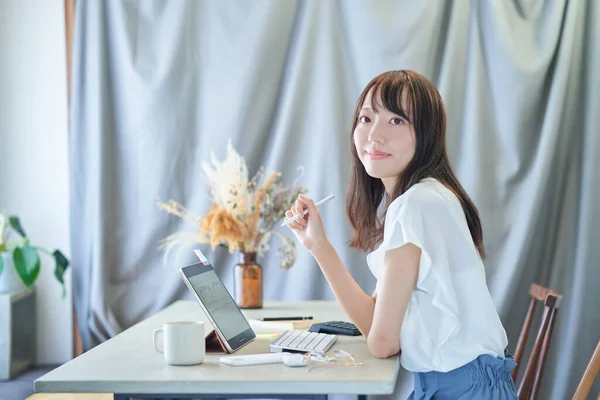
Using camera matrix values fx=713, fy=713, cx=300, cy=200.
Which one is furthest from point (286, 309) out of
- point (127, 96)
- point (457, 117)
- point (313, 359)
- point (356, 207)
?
point (127, 96)

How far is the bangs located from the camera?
1558mm

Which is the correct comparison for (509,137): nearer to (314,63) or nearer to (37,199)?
(314,63)

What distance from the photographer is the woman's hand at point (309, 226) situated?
5.09ft

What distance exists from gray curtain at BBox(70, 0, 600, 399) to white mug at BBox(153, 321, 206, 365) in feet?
5.07

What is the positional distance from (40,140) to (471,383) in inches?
94.0

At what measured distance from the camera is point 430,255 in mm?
1410

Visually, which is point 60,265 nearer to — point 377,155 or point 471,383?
point 377,155

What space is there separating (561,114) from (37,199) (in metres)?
2.24

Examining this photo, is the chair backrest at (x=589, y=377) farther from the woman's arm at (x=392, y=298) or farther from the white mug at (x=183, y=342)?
the white mug at (x=183, y=342)

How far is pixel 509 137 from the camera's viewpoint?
9.12ft

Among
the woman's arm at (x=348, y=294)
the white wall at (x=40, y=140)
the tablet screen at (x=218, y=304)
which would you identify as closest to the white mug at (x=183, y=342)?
the tablet screen at (x=218, y=304)

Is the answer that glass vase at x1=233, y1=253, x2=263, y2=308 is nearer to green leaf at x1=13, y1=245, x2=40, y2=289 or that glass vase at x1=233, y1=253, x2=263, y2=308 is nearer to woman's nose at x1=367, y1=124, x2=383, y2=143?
woman's nose at x1=367, y1=124, x2=383, y2=143

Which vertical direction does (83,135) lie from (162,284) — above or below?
above

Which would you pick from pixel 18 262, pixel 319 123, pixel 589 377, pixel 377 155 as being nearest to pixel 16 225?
pixel 18 262
